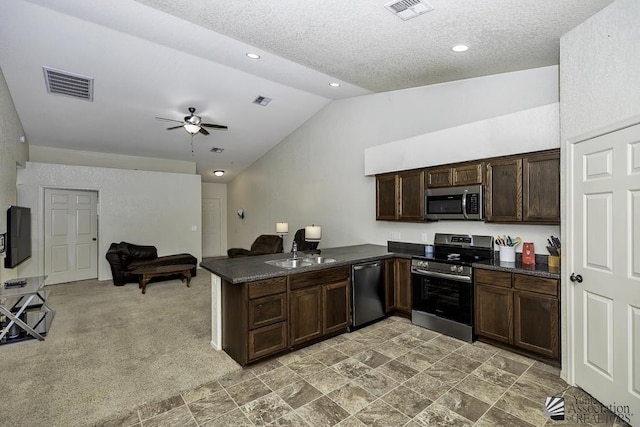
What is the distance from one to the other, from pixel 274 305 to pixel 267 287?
0.20 metres

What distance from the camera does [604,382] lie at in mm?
2281

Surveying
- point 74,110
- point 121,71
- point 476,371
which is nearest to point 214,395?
point 476,371

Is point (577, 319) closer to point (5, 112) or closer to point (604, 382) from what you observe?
point (604, 382)

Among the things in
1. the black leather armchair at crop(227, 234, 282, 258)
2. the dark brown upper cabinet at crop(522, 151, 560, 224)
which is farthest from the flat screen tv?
the dark brown upper cabinet at crop(522, 151, 560, 224)

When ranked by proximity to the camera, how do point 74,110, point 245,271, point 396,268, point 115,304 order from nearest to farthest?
point 245,271 < point 396,268 < point 115,304 < point 74,110

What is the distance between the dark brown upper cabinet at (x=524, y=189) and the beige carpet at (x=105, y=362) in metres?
3.21

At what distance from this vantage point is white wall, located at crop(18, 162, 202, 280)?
6.14 metres

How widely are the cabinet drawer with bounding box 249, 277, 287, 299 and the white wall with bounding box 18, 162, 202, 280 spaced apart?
18.6 feet

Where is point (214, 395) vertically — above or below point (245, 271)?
below

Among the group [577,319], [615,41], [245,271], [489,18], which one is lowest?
[577,319]

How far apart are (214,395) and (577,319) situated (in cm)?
300

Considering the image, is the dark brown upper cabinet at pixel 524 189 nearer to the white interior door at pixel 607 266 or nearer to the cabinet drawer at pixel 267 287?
the white interior door at pixel 607 266

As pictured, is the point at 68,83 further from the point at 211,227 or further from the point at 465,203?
the point at 211,227

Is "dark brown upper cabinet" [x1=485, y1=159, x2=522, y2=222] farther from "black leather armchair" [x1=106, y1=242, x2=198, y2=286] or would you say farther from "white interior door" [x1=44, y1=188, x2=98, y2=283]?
"white interior door" [x1=44, y1=188, x2=98, y2=283]
